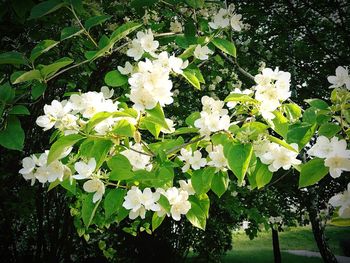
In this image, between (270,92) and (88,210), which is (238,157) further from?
(88,210)

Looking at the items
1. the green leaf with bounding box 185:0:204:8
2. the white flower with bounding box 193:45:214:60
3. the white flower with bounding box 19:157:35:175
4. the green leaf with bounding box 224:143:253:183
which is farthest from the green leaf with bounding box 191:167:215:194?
the green leaf with bounding box 185:0:204:8

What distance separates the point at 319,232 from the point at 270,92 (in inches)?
134

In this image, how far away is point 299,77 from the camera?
19.9 ft

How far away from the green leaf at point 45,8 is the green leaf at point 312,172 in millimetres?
1078

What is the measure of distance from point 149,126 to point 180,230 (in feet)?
25.9

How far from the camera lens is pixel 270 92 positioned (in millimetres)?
1261

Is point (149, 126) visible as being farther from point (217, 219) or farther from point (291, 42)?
point (217, 219)

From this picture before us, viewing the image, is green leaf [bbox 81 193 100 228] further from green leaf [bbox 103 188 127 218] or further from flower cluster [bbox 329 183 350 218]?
flower cluster [bbox 329 183 350 218]

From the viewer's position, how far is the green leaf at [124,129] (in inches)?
43.1

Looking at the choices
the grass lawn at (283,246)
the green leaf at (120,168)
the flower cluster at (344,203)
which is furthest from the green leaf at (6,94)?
the grass lawn at (283,246)

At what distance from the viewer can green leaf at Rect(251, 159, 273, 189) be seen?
51.2 inches

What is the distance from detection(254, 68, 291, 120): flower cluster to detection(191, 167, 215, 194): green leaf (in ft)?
1.04

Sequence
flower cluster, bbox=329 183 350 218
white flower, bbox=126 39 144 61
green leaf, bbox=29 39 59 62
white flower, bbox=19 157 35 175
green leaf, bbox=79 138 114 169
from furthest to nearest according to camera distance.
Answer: white flower, bbox=126 39 144 61 < white flower, bbox=19 157 35 175 < green leaf, bbox=29 39 59 62 < green leaf, bbox=79 138 114 169 < flower cluster, bbox=329 183 350 218

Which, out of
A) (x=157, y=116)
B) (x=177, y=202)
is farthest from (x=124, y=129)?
(x=177, y=202)
